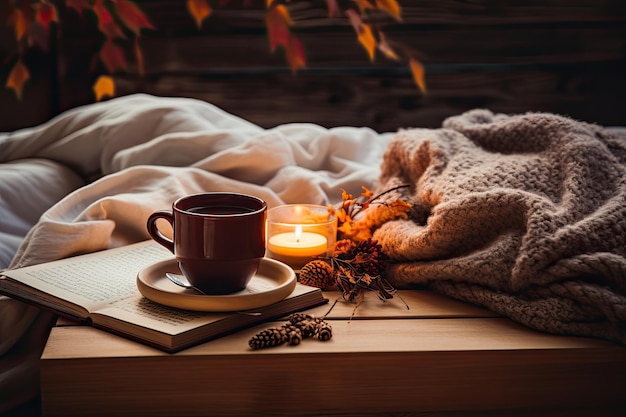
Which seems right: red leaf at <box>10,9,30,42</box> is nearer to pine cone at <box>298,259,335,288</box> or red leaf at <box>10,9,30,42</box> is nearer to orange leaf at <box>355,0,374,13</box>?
orange leaf at <box>355,0,374,13</box>

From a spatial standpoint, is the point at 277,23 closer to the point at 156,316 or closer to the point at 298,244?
the point at 298,244

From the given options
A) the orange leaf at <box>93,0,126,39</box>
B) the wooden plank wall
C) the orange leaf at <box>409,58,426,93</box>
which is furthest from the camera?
the wooden plank wall

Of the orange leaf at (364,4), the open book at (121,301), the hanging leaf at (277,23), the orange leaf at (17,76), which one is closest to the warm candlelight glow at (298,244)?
the open book at (121,301)

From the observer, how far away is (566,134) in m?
0.92

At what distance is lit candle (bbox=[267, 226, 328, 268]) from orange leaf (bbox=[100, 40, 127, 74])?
51.1 inches

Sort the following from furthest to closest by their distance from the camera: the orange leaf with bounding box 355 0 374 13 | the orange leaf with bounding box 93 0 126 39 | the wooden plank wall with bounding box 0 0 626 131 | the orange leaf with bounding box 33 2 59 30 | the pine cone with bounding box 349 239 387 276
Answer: the wooden plank wall with bounding box 0 0 626 131 → the orange leaf with bounding box 33 2 59 30 → the orange leaf with bounding box 93 0 126 39 → the orange leaf with bounding box 355 0 374 13 → the pine cone with bounding box 349 239 387 276

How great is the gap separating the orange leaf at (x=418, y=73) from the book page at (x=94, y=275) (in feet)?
4.12

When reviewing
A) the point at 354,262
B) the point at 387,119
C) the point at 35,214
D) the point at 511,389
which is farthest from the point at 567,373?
the point at 387,119

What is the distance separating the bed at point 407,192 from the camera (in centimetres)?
79

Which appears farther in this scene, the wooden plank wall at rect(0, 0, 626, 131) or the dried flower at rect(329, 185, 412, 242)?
the wooden plank wall at rect(0, 0, 626, 131)

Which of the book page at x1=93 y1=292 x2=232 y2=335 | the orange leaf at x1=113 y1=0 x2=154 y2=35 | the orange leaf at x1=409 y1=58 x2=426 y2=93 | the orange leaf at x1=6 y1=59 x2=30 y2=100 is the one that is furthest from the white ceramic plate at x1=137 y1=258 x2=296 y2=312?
the orange leaf at x1=6 y1=59 x2=30 y2=100

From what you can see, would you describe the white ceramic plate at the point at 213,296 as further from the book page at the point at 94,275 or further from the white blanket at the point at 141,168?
the white blanket at the point at 141,168

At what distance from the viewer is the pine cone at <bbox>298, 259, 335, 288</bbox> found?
92cm

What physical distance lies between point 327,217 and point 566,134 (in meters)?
0.35
